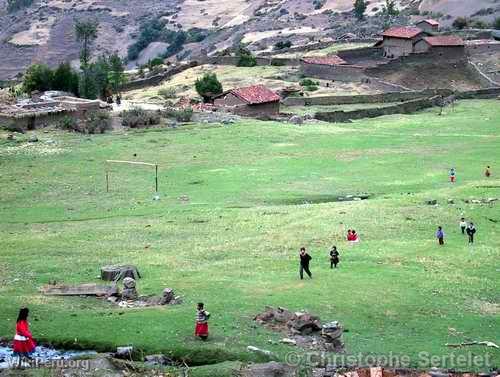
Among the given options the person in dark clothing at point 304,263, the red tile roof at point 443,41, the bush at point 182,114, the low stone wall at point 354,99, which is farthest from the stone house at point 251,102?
the person in dark clothing at point 304,263

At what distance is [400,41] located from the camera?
88.4 metres

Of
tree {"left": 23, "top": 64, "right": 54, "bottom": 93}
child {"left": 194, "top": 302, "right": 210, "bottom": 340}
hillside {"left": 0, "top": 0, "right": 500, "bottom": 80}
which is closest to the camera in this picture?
child {"left": 194, "top": 302, "right": 210, "bottom": 340}

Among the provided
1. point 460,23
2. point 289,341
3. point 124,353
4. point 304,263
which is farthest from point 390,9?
point 124,353

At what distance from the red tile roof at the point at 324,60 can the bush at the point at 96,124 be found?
25.1 metres

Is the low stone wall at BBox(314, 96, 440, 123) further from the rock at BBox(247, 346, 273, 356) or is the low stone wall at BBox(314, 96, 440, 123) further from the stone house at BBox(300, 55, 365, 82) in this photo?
the rock at BBox(247, 346, 273, 356)

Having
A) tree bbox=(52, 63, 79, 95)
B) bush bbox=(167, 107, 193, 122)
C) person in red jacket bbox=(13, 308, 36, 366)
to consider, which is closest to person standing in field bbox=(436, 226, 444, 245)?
person in red jacket bbox=(13, 308, 36, 366)

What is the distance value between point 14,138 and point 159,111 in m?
12.0

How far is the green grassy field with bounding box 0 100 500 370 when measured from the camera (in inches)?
945

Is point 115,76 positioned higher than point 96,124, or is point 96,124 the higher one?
point 115,76

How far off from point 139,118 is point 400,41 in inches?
1270

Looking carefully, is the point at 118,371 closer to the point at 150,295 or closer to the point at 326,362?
the point at 326,362

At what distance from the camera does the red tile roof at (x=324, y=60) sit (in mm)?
84562

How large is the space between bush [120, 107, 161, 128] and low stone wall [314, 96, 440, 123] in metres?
12.2

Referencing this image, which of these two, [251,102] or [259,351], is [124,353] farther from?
[251,102]
